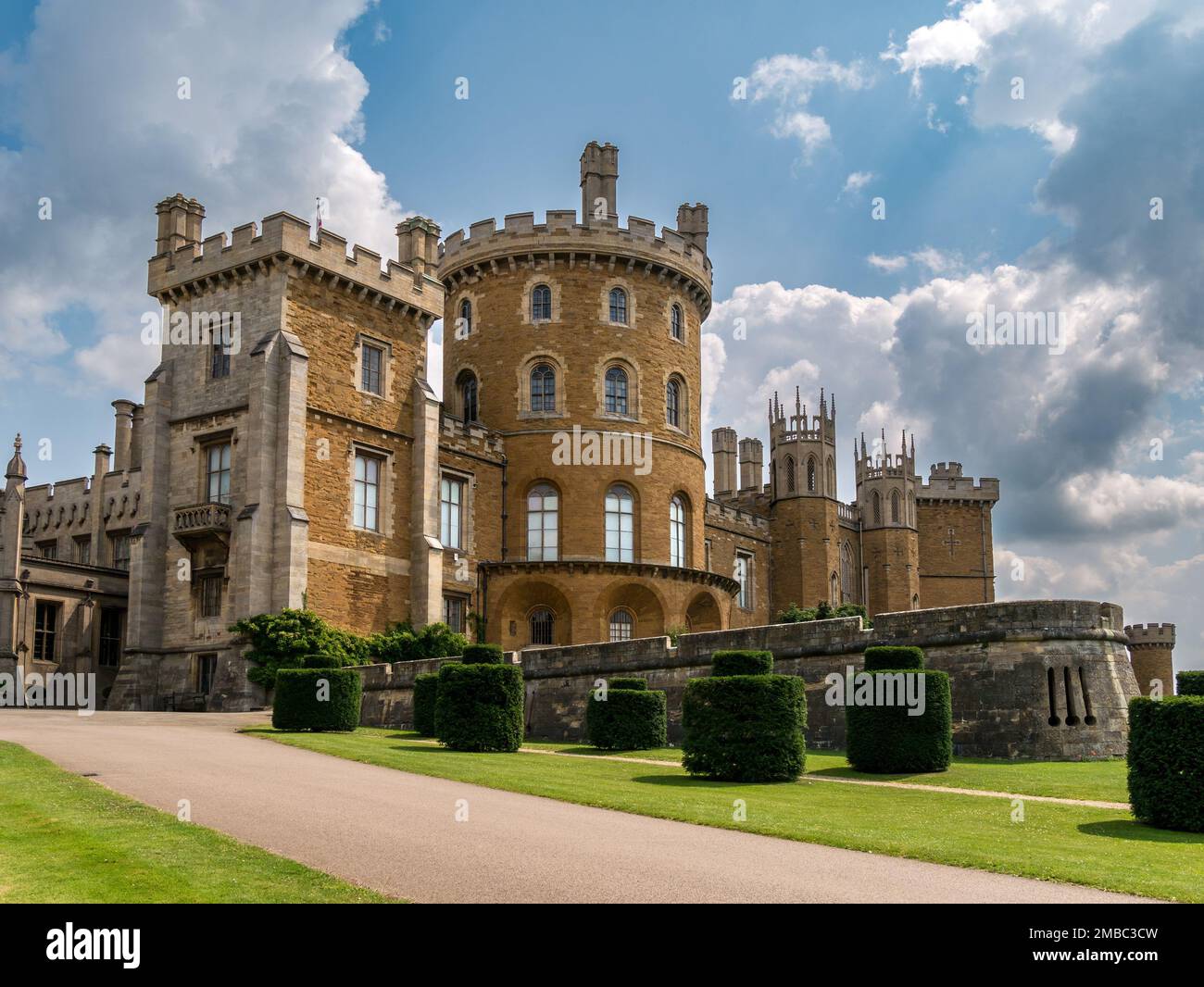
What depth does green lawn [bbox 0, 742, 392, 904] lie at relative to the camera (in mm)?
7926

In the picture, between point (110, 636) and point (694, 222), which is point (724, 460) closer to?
point (694, 222)

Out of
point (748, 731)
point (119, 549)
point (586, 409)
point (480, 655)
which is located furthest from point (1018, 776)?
point (119, 549)

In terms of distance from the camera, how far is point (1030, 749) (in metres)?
20.7

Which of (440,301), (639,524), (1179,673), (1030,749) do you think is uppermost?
(440,301)

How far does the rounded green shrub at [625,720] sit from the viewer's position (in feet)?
76.3

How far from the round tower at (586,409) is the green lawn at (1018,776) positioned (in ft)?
55.4

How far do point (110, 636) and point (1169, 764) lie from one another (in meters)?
32.8

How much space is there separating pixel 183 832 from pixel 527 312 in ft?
105

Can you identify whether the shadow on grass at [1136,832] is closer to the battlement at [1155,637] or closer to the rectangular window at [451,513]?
the rectangular window at [451,513]

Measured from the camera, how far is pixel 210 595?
3170cm

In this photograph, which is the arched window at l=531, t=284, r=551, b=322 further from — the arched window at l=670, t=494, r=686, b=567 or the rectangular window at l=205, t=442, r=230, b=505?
the rectangular window at l=205, t=442, r=230, b=505

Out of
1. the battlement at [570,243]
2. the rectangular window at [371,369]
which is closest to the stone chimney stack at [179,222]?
the rectangular window at [371,369]

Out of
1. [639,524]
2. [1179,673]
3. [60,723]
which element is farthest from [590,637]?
[1179,673]
